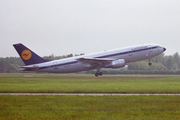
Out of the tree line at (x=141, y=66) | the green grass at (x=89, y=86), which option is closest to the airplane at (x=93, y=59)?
the green grass at (x=89, y=86)

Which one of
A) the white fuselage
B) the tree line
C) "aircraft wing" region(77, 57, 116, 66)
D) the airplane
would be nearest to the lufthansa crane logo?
the airplane

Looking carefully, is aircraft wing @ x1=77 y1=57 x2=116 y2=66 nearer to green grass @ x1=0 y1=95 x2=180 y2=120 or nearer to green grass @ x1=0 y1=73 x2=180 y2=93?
green grass @ x1=0 y1=73 x2=180 y2=93

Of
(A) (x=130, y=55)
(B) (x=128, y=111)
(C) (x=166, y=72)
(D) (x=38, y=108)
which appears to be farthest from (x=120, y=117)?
(C) (x=166, y=72)

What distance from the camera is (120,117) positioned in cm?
1425

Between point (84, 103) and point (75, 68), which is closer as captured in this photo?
point (84, 103)

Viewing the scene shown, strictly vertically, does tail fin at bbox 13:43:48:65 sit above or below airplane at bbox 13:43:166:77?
above

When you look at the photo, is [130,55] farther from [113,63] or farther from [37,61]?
[37,61]

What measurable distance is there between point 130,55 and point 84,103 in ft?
112

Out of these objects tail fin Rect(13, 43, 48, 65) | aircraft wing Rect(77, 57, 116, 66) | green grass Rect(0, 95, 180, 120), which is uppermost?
tail fin Rect(13, 43, 48, 65)

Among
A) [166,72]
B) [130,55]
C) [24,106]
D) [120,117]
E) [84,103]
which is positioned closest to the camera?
[120,117]

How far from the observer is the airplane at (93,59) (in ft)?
171

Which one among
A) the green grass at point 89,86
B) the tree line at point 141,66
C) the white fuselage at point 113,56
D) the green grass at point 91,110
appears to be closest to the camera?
the green grass at point 91,110

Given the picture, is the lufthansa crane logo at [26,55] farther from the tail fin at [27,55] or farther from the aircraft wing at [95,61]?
the aircraft wing at [95,61]

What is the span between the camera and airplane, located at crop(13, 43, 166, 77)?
52.2m
